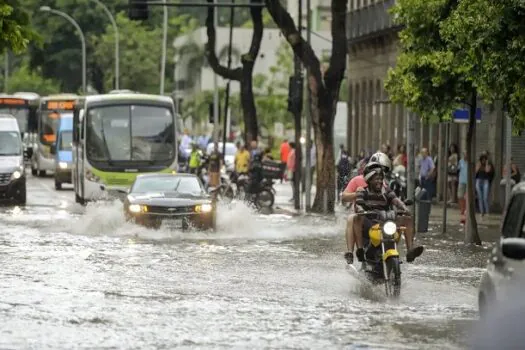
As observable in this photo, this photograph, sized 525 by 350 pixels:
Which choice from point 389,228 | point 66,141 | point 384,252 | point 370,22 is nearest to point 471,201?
point 389,228

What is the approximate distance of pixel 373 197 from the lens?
1958cm

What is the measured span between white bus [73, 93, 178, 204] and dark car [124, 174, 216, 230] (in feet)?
36.4

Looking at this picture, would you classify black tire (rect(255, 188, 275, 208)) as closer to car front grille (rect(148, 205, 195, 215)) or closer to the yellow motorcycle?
car front grille (rect(148, 205, 195, 215))

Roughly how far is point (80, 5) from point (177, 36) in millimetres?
22285

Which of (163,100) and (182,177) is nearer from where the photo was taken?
(182,177)

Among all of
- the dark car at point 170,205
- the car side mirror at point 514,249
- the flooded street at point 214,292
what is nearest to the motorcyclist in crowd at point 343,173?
the flooded street at point 214,292

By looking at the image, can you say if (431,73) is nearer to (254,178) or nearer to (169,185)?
(169,185)

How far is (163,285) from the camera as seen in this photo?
67.9ft

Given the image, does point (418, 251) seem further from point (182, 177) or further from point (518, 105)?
point (182, 177)

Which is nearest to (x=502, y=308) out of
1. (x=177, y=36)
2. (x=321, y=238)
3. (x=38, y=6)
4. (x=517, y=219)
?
(x=517, y=219)

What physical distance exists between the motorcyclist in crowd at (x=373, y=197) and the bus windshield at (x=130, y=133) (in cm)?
2481

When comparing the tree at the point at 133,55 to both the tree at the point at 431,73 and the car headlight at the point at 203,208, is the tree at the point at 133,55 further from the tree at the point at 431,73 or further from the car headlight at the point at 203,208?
the tree at the point at 431,73

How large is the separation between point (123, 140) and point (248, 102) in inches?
493

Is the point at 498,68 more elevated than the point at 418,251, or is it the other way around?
the point at 498,68
